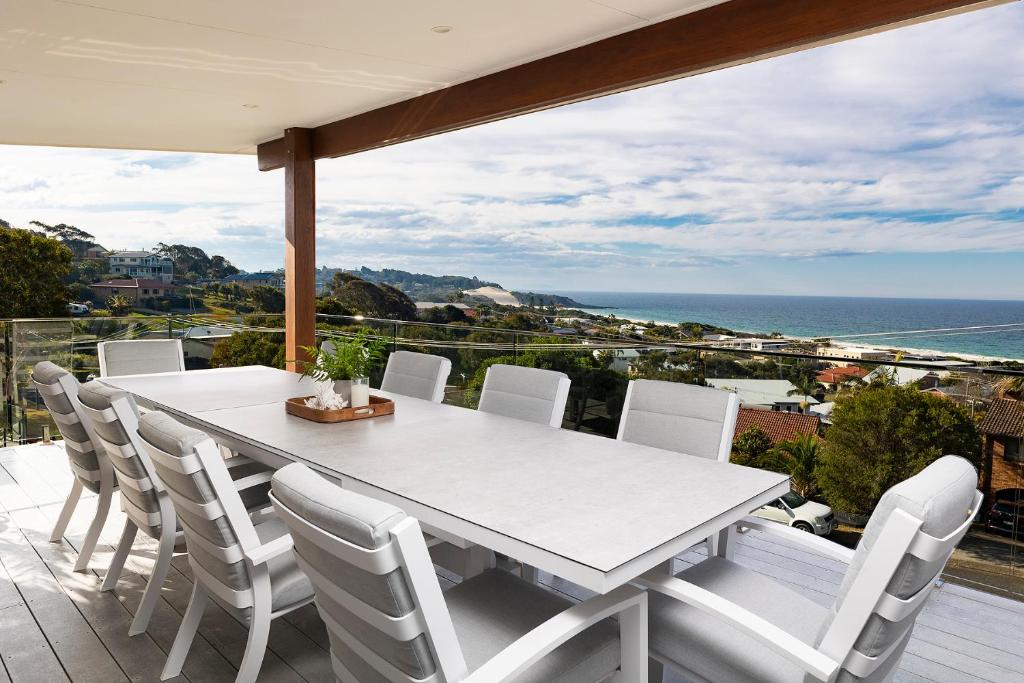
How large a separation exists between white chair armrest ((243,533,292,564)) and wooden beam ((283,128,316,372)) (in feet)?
14.3

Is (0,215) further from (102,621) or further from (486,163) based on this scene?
(486,163)

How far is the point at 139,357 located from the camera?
457 cm

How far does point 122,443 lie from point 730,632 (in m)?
2.14

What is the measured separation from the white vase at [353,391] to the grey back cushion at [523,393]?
0.58 m

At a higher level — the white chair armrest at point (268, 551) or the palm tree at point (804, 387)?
the palm tree at point (804, 387)

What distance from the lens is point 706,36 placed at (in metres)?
3.32

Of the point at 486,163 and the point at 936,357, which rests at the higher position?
the point at 486,163

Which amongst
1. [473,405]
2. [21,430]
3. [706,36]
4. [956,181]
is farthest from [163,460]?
[956,181]

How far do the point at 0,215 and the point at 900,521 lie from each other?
15.6m

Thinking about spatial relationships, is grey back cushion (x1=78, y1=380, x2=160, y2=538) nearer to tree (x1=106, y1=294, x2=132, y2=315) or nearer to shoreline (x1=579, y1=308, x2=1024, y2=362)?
tree (x1=106, y1=294, x2=132, y2=315)

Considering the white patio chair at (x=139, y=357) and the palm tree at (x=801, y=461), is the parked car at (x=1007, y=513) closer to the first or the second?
the palm tree at (x=801, y=461)

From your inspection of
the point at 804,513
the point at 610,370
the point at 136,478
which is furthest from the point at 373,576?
the point at 610,370

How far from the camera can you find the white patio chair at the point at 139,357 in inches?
174

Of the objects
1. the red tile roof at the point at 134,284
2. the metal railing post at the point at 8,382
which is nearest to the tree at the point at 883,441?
the metal railing post at the point at 8,382
